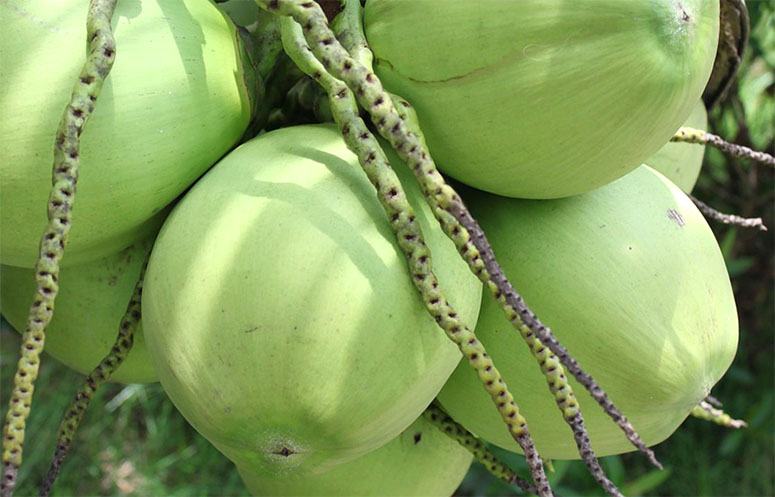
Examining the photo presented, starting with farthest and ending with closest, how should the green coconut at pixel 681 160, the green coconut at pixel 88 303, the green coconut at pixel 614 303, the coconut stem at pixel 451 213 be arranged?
the green coconut at pixel 681 160 → the green coconut at pixel 88 303 → the green coconut at pixel 614 303 → the coconut stem at pixel 451 213

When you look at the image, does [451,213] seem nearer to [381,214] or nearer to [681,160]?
[381,214]

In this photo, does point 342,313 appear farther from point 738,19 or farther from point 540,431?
point 738,19

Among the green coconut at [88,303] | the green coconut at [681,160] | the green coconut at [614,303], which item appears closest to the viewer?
the green coconut at [614,303]

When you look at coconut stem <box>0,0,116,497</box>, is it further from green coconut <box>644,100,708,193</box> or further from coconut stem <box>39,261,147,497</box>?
green coconut <box>644,100,708,193</box>

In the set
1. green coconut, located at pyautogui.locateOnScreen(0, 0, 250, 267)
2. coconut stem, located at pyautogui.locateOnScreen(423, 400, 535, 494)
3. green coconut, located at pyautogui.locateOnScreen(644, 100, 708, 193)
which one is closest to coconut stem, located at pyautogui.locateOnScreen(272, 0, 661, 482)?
green coconut, located at pyautogui.locateOnScreen(0, 0, 250, 267)

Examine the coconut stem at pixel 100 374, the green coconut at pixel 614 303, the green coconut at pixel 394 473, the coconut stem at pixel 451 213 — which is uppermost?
the coconut stem at pixel 451 213

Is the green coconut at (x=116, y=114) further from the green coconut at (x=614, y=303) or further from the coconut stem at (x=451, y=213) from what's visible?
the green coconut at (x=614, y=303)

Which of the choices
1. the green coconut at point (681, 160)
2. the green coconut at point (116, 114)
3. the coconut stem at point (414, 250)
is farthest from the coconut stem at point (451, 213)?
the green coconut at point (681, 160)
